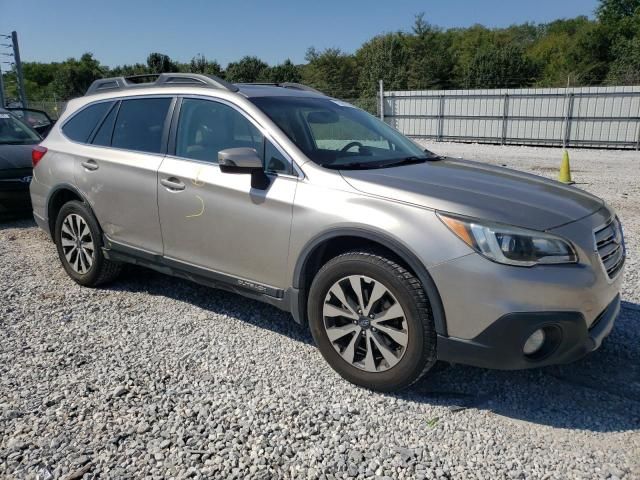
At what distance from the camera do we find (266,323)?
164 inches

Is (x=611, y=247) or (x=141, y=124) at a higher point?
(x=141, y=124)

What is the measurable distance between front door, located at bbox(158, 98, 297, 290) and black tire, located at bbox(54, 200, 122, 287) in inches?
36.7

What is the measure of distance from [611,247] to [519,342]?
91cm

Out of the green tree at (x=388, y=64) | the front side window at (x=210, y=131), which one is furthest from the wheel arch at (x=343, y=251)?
the green tree at (x=388, y=64)

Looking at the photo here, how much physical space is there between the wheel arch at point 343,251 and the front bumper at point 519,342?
142mm

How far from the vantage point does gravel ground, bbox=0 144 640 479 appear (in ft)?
8.35

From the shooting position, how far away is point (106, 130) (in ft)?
15.0

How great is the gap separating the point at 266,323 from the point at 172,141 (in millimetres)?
1557

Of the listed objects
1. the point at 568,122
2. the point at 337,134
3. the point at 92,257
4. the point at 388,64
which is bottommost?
the point at 92,257

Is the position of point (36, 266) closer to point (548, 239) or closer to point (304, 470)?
point (304, 470)

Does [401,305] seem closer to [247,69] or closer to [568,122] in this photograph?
[568,122]

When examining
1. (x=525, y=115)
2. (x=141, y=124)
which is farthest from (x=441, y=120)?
(x=141, y=124)

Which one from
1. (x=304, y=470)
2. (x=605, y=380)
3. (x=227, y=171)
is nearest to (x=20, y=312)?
(x=227, y=171)

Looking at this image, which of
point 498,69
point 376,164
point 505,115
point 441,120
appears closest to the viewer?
point 376,164
